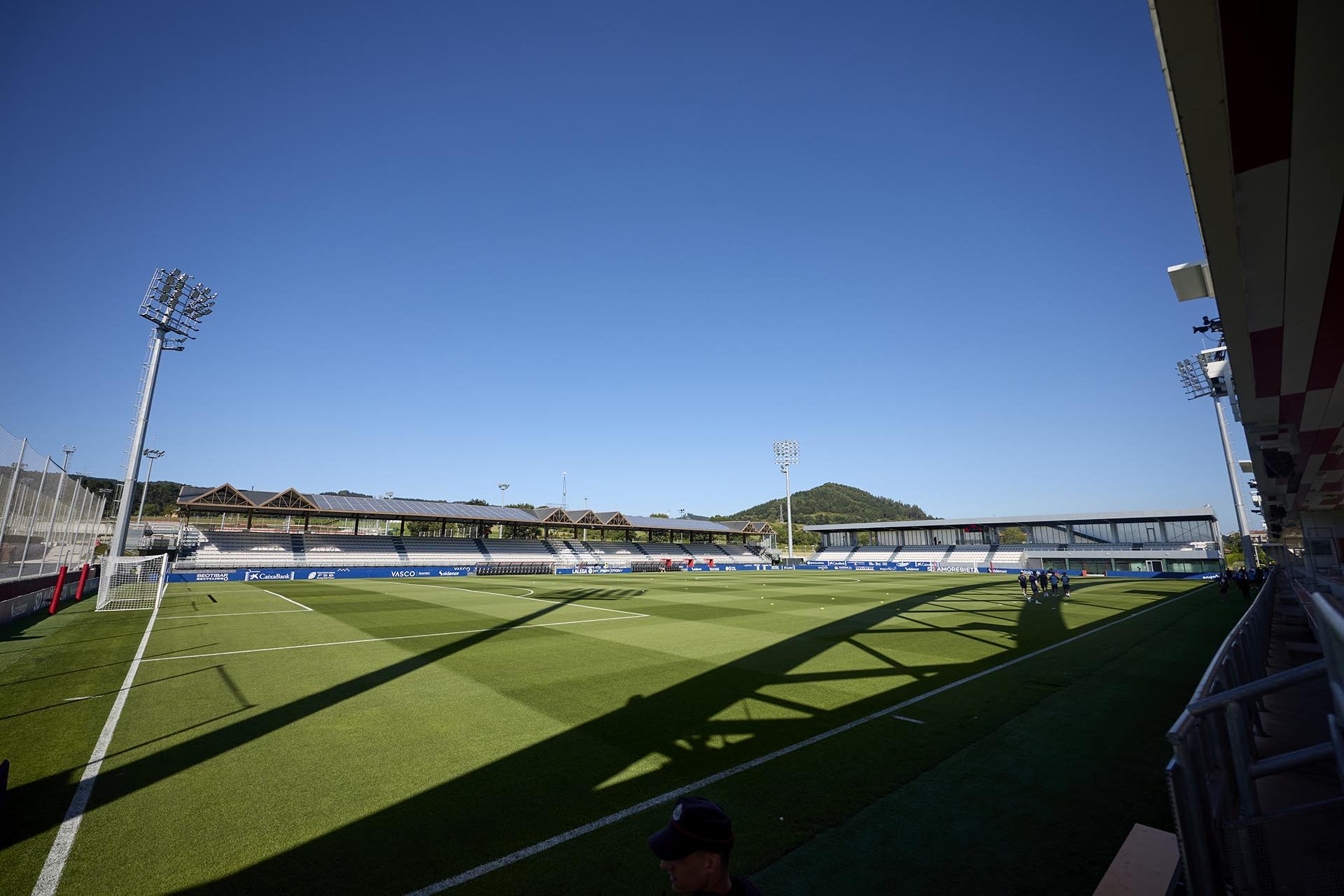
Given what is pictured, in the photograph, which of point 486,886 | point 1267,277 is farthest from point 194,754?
point 1267,277

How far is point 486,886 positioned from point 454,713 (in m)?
5.03

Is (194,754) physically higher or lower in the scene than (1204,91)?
lower

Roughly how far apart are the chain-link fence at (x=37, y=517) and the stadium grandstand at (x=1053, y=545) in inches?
2842

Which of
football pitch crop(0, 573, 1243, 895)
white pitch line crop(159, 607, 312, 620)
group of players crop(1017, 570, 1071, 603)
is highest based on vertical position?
group of players crop(1017, 570, 1071, 603)

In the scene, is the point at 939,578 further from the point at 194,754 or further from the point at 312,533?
the point at 312,533

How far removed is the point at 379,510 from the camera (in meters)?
52.8

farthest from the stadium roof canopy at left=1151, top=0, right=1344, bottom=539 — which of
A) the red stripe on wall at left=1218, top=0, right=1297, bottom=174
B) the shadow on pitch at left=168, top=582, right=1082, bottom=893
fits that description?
the shadow on pitch at left=168, top=582, right=1082, bottom=893

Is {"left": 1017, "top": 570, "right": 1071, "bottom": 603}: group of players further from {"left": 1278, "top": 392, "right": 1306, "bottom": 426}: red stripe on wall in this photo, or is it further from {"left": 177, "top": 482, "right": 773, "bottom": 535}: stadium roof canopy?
{"left": 177, "top": 482, "right": 773, "bottom": 535}: stadium roof canopy

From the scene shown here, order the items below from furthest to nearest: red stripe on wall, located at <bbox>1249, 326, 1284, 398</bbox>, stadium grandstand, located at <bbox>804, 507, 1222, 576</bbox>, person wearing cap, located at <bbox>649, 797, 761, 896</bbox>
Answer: stadium grandstand, located at <bbox>804, 507, 1222, 576</bbox>
red stripe on wall, located at <bbox>1249, 326, 1284, 398</bbox>
person wearing cap, located at <bbox>649, 797, 761, 896</bbox>

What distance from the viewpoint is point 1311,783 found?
5383 millimetres

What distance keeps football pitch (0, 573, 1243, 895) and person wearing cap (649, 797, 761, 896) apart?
9.31 feet

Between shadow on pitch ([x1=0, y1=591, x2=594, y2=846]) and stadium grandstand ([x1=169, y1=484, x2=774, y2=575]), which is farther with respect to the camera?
stadium grandstand ([x1=169, y1=484, x2=774, y2=575])

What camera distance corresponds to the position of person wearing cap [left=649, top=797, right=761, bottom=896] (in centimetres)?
197

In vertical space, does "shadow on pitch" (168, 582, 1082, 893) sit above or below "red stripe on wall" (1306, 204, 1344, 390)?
below
